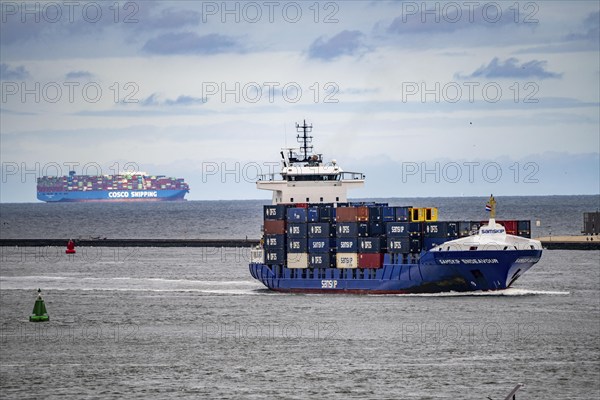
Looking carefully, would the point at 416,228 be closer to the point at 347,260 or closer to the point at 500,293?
the point at 347,260

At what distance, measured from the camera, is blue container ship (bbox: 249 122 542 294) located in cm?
7794

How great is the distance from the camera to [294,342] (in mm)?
59406

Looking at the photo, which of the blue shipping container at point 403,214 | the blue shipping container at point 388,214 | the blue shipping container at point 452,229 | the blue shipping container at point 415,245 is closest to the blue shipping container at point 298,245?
the blue shipping container at point 388,214

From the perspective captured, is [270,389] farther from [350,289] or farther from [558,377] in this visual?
[350,289]

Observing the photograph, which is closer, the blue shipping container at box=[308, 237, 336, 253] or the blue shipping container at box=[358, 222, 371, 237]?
the blue shipping container at box=[358, 222, 371, 237]

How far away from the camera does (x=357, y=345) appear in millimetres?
58000

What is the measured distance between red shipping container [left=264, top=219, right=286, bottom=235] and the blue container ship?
59mm

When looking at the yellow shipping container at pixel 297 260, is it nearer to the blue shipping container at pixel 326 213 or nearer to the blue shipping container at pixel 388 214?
the blue shipping container at pixel 326 213

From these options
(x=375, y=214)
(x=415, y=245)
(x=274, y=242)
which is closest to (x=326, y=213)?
(x=375, y=214)

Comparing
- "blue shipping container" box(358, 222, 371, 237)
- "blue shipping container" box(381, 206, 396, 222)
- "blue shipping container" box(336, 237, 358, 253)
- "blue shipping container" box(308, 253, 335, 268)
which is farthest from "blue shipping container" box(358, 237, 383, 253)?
"blue shipping container" box(308, 253, 335, 268)

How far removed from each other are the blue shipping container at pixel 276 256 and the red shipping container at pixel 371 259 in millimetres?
6387

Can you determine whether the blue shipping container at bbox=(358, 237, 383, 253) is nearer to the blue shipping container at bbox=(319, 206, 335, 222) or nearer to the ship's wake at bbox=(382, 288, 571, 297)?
the blue shipping container at bbox=(319, 206, 335, 222)

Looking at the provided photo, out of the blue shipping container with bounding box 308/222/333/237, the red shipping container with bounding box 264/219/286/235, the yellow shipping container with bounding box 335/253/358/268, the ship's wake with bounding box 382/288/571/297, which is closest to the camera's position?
the ship's wake with bounding box 382/288/571/297

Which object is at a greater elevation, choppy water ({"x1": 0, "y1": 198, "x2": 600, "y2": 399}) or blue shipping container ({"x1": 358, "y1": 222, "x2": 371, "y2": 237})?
blue shipping container ({"x1": 358, "y1": 222, "x2": 371, "y2": 237})
